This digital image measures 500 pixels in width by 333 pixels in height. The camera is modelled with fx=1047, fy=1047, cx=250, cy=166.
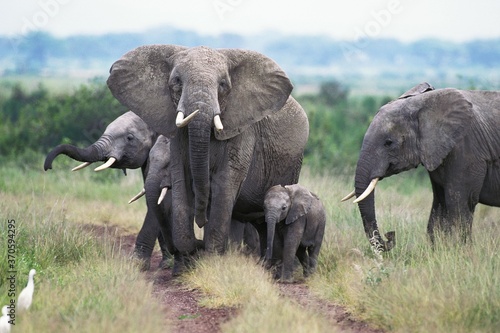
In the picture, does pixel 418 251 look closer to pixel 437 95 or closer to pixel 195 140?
pixel 437 95

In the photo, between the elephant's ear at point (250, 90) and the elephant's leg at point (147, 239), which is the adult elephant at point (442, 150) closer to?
the elephant's ear at point (250, 90)

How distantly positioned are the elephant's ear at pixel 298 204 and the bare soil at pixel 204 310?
0.62 metres

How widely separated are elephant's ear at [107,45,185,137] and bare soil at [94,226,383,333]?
4.66 feet

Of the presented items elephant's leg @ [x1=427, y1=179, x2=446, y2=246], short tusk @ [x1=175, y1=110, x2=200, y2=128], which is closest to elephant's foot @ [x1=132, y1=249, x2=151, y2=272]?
short tusk @ [x1=175, y1=110, x2=200, y2=128]

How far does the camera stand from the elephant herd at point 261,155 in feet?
30.9

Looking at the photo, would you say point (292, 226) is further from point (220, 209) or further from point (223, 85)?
point (223, 85)

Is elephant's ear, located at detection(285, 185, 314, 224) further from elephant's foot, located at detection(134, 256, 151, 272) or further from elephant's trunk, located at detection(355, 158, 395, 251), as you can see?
elephant's foot, located at detection(134, 256, 151, 272)

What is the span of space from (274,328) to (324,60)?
157 m

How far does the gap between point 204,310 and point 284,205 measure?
163 cm

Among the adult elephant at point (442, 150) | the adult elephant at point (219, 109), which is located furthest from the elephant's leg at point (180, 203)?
the adult elephant at point (442, 150)

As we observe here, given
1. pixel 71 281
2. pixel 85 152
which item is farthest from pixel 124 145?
pixel 71 281

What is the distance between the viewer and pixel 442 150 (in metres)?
9.74

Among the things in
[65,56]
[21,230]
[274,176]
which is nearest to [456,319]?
[274,176]

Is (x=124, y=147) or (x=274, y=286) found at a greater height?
(x=124, y=147)
